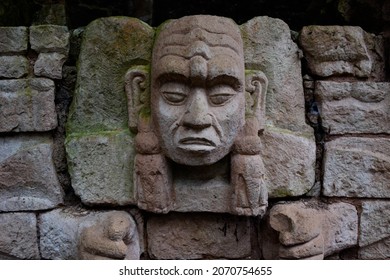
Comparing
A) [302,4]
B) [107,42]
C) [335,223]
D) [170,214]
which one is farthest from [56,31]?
[302,4]

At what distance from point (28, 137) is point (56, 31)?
0.49 metres

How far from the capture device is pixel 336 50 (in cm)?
203

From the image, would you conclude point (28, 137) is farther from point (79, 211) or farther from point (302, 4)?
point (302, 4)

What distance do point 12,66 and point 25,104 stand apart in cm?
18

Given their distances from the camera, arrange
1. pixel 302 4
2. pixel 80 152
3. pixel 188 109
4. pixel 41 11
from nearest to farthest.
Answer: pixel 188 109, pixel 80 152, pixel 41 11, pixel 302 4

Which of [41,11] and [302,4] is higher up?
[302,4]

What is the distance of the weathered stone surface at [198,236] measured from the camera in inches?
81.6

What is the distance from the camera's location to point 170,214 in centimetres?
206

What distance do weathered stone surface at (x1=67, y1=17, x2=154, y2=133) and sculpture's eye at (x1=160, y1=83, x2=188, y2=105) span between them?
8.9 inches

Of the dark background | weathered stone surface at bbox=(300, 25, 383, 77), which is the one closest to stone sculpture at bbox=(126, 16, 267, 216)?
weathered stone surface at bbox=(300, 25, 383, 77)

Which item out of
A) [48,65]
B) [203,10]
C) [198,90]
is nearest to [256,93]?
[198,90]

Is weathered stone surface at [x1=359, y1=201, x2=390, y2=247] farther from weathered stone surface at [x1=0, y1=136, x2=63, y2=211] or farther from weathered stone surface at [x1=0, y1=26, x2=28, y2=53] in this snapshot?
weathered stone surface at [x1=0, y1=26, x2=28, y2=53]

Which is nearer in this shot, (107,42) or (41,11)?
(107,42)

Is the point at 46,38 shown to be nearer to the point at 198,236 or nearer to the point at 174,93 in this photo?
the point at 174,93
